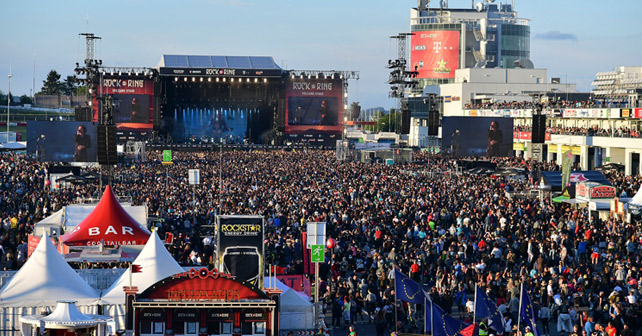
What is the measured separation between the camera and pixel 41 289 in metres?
19.6

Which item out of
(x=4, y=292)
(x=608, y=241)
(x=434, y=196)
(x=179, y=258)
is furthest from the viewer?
(x=434, y=196)

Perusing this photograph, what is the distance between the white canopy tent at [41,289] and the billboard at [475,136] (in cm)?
3828

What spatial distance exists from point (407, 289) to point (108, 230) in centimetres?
915

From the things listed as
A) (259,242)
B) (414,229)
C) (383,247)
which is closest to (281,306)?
(259,242)

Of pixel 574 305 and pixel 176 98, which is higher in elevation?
pixel 176 98

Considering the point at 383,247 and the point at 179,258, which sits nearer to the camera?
the point at 179,258

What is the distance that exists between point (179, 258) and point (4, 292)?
8784 mm

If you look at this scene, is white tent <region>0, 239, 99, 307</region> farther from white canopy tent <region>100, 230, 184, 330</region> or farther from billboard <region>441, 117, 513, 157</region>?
billboard <region>441, 117, 513, 157</region>

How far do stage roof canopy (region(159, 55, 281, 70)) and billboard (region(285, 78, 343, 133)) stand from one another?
6304 millimetres

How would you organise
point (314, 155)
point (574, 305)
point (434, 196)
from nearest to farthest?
point (574, 305)
point (434, 196)
point (314, 155)

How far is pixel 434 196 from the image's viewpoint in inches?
1617

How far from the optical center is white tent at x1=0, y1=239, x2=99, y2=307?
19344mm

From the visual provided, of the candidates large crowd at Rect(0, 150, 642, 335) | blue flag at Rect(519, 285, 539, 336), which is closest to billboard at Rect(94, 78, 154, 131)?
large crowd at Rect(0, 150, 642, 335)

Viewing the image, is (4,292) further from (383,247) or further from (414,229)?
(414,229)
